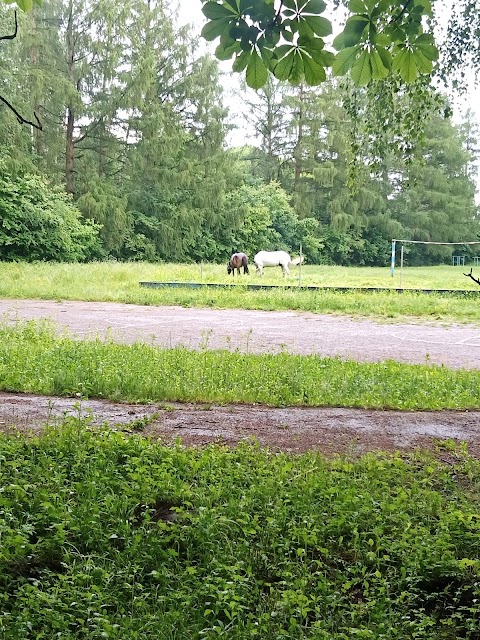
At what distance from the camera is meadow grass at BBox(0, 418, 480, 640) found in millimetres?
2502

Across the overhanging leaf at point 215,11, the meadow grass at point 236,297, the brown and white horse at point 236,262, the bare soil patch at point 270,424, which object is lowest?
the bare soil patch at point 270,424

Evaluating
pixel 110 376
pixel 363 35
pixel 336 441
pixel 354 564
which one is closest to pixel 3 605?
pixel 354 564

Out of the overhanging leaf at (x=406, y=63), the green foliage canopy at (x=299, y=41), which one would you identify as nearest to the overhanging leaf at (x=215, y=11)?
the green foliage canopy at (x=299, y=41)

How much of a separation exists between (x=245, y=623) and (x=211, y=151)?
3750 centimetres

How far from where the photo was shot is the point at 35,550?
9.73 ft

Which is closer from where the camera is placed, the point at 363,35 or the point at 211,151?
the point at 363,35

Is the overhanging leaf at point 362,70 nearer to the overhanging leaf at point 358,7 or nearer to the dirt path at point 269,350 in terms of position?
the overhanging leaf at point 358,7

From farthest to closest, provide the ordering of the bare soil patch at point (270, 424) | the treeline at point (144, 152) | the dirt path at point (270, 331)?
the treeline at point (144, 152)
the dirt path at point (270, 331)
the bare soil patch at point (270, 424)

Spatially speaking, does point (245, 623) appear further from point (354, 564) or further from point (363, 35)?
point (363, 35)

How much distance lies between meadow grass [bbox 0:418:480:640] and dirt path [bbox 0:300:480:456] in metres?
0.89

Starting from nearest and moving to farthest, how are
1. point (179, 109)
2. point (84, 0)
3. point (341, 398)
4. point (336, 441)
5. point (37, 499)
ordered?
A: point (37, 499), point (336, 441), point (341, 398), point (84, 0), point (179, 109)

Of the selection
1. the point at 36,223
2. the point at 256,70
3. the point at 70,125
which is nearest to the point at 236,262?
the point at 36,223

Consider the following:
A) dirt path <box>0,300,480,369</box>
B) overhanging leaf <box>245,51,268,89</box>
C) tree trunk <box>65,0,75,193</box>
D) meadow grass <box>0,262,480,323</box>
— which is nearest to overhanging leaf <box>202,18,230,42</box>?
overhanging leaf <box>245,51,268,89</box>

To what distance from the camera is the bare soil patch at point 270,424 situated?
5031 millimetres
